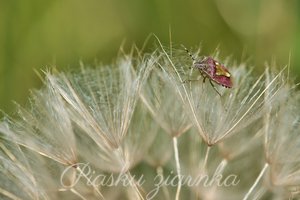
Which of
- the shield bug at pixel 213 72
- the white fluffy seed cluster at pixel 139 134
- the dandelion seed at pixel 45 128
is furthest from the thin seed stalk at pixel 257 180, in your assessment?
the dandelion seed at pixel 45 128

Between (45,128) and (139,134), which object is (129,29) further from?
(45,128)

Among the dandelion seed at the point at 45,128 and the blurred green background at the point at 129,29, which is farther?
the blurred green background at the point at 129,29

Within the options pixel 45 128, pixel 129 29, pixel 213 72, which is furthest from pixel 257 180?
pixel 129 29

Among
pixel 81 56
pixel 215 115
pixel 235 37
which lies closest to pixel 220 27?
pixel 235 37

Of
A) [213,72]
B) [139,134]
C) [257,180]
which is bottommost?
[257,180]

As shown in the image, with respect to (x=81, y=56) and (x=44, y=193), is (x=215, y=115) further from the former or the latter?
(x=81, y=56)

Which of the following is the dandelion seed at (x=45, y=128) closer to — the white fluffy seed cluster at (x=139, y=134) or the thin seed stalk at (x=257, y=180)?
the white fluffy seed cluster at (x=139, y=134)

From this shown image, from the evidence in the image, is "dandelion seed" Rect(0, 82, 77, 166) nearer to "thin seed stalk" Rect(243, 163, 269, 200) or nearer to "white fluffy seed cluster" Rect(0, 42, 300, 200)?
"white fluffy seed cluster" Rect(0, 42, 300, 200)
